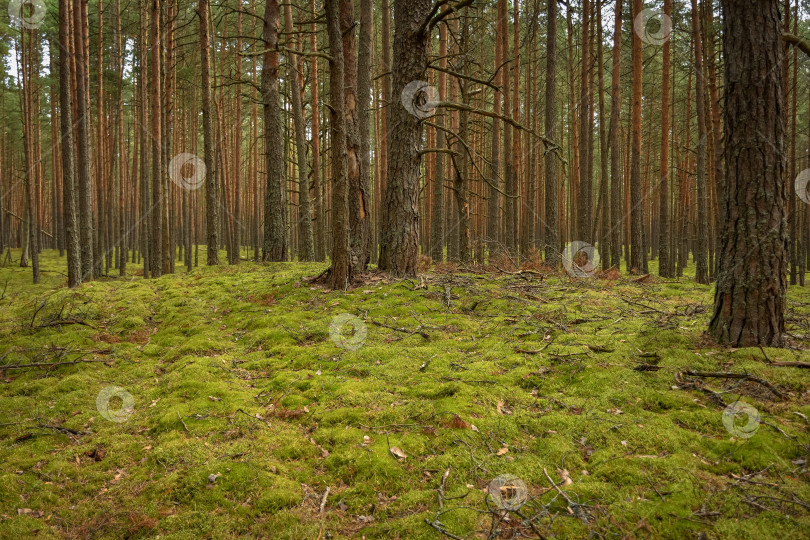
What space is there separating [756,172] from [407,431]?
13.0 ft

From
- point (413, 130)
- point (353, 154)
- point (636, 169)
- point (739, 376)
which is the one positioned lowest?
point (739, 376)

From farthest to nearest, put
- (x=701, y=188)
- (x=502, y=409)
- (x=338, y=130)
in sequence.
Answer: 1. (x=701, y=188)
2. (x=338, y=130)
3. (x=502, y=409)

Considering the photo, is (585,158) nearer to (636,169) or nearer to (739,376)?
(636,169)

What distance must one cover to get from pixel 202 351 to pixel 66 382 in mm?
1431

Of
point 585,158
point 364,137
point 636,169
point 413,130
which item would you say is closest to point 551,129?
point 585,158

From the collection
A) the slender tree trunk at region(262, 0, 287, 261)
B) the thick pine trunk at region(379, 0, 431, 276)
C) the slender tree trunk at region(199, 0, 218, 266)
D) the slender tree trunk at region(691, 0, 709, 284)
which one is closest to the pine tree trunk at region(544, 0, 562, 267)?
the slender tree trunk at region(691, 0, 709, 284)

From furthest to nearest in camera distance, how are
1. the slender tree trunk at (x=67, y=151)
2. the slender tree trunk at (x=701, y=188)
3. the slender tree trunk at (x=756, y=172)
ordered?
the slender tree trunk at (x=701, y=188)
the slender tree trunk at (x=67, y=151)
the slender tree trunk at (x=756, y=172)

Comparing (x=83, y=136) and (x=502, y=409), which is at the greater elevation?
(x=83, y=136)

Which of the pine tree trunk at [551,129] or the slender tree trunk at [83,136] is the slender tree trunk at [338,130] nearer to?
the pine tree trunk at [551,129]

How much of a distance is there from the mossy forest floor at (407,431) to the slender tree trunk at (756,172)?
0.39 m

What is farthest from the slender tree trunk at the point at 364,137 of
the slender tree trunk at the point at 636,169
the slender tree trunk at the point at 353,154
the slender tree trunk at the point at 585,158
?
the slender tree trunk at the point at 636,169

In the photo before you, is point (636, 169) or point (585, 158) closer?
point (636, 169)

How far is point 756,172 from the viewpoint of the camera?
4.11 meters

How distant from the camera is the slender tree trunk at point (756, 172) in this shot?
4.07m
